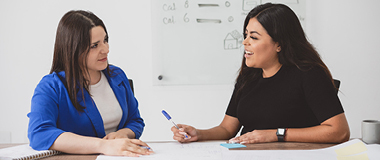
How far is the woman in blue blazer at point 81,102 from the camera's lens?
4.19 ft

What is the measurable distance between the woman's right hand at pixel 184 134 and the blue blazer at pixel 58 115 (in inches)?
9.2

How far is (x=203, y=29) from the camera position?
3201 millimetres

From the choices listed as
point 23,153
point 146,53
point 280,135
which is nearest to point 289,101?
point 280,135

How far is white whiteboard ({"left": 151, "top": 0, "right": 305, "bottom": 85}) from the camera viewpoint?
3182mm

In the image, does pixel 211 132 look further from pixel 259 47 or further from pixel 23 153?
pixel 23 153

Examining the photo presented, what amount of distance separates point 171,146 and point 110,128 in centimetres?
36

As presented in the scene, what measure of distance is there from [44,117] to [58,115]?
4.5 inches

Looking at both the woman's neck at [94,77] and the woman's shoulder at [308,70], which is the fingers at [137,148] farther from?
the woman's shoulder at [308,70]

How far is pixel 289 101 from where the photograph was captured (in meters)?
1.59

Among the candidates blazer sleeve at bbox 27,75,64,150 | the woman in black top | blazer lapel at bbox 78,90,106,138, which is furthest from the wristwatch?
blazer sleeve at bbox 27,75,64,150

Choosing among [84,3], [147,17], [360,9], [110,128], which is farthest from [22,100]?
[360,9]

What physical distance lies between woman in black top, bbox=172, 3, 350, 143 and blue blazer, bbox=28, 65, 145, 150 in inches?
12.8

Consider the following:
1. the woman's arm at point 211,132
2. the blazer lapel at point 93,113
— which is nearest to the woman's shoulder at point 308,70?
the woman's arm at point 211,132

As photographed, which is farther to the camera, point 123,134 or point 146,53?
point 146,53
